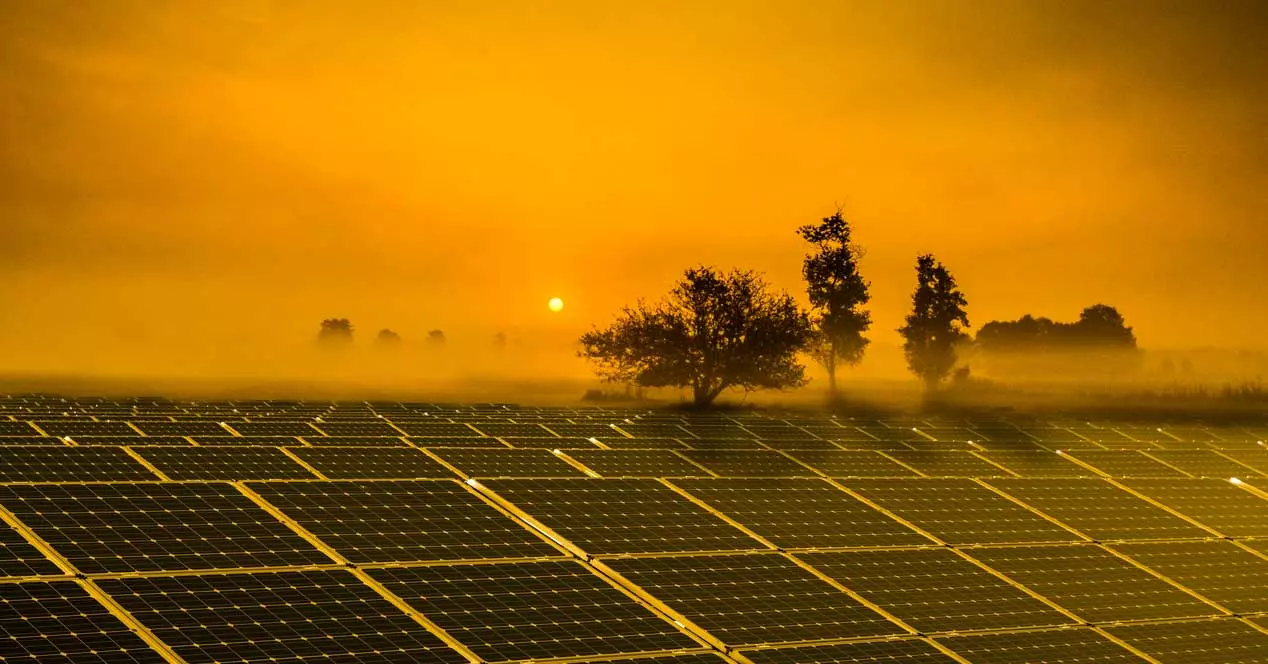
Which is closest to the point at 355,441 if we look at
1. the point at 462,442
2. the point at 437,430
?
the point at 462,442

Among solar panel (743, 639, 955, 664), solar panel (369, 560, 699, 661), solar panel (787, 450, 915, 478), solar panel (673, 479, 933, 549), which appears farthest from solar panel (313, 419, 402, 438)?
solar panel (743, 639, 955, 664)

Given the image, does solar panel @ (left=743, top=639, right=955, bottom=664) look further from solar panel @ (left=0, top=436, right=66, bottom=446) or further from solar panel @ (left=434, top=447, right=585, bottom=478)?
solar panel @ (left=0, top=436, right=66, bottom=446)

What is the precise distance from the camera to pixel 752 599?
2658 centimetres

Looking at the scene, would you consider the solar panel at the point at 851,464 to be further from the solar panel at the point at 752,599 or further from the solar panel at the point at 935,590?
the solar panel at the point at 752,599

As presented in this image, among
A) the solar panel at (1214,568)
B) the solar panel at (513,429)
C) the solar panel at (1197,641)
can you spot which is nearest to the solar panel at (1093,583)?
the solar panel at (1197,641)

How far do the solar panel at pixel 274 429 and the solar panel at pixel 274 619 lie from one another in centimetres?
1428

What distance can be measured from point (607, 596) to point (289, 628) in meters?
6.25

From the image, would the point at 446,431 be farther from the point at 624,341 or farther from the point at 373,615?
the point at 624,341

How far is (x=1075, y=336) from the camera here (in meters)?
145

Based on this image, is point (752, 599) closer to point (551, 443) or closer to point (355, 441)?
point (551, 443)

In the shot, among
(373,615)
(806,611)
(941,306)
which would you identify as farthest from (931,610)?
(941,306)

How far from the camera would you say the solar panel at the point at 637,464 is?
35344mm

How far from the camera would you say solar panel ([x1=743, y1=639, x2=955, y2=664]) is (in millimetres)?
24109

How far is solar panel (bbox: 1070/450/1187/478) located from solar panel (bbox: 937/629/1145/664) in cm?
1555
